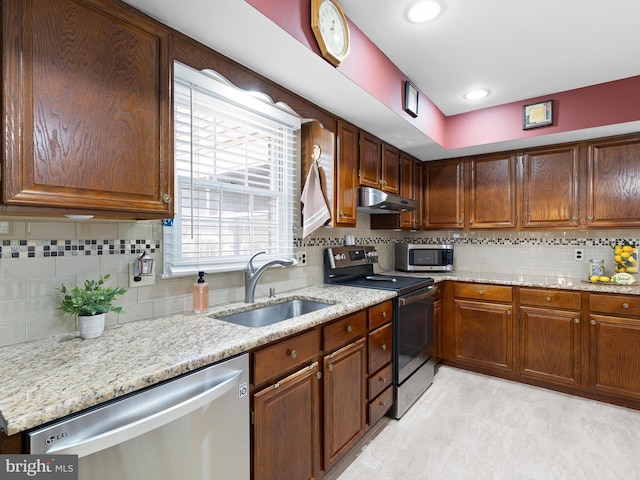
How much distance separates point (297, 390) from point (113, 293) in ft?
2.85

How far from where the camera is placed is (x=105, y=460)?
87 cm

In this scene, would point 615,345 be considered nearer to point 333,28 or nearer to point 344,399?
point 344,399

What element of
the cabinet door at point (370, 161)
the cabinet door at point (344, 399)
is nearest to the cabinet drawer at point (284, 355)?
the cabinet door at point (344, 399)

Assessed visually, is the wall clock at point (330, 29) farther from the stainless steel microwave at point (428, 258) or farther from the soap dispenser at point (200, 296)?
the stainless steel microwave at point (428, 258)

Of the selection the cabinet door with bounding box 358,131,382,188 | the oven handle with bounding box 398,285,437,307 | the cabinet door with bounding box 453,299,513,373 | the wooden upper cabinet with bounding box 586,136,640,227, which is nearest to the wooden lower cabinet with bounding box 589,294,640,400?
the cabinet door with bounding box 453,299,513,373

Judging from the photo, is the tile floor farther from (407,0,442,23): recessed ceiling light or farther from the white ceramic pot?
(407,0,442,23): recessed ceiling light

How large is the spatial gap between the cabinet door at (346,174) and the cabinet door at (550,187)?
1764mm

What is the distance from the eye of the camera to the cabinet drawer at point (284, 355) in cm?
133

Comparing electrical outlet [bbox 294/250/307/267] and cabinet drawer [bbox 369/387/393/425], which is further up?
electrical outlet [bbox 294/250/307/267]

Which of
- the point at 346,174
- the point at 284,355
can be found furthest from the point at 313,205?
the point at 284,355

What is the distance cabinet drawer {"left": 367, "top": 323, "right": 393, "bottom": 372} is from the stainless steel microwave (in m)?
1.33

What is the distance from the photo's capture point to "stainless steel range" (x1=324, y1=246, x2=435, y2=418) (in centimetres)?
237

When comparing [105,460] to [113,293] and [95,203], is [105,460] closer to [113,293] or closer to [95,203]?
[113,293]

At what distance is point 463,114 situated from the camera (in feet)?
10.3
